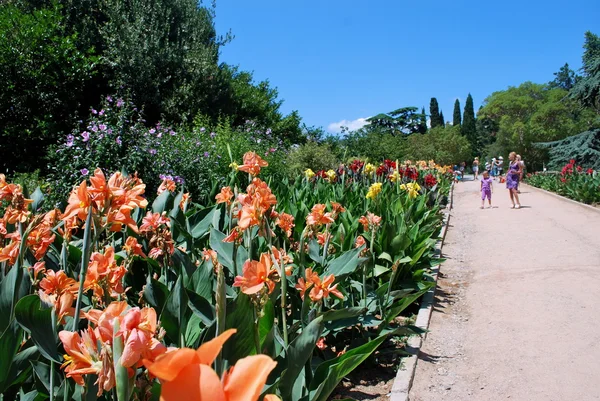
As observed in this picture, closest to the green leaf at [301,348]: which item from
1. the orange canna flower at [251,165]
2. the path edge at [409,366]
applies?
the orange canna flower at [251,165]

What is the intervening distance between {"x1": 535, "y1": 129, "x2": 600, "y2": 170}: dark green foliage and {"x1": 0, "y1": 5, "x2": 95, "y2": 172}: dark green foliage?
18.1 meters

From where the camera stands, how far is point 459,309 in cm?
446

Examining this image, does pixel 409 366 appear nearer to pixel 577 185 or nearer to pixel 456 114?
pixel 577 185

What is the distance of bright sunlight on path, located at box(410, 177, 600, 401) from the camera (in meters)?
2.95

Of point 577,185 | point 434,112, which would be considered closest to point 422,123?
point 434,112

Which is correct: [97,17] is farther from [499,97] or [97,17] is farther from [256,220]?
[499,97]

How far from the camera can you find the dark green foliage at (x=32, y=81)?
27.9 ft

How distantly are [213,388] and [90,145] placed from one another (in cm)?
583

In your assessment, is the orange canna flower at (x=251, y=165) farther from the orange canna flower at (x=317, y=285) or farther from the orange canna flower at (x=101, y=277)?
A: the orange canna flower at (x=101, y=277)

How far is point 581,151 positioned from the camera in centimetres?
1803

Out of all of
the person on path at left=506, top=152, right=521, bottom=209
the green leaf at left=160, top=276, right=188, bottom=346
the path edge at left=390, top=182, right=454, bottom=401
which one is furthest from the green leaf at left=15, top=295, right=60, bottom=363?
the person on path at left=506, top=152, right=521, bottom=209

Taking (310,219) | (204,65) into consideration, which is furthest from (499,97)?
(310,219)

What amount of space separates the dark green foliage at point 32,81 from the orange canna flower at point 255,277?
9.13 metres

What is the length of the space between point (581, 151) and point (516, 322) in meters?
17.3
